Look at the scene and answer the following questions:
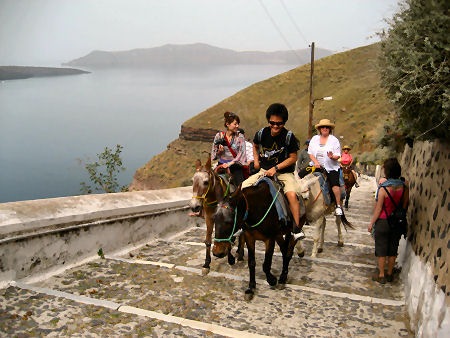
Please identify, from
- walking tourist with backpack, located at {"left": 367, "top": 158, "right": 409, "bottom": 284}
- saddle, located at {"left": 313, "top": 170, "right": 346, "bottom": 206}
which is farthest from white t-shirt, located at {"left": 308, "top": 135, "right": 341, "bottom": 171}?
walking tourist with backpack, located at {"left": 367, "top": 158, "right": 409, "bottom": 284}

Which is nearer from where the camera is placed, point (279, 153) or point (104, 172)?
point (279, 153)

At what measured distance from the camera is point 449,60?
3.81 m

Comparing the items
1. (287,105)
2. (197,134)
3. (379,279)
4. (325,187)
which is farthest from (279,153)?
(197,134)

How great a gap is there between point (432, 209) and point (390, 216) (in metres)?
1.02

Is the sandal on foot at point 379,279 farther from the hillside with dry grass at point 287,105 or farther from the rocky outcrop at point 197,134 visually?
the rocky outcrop at point 197,134

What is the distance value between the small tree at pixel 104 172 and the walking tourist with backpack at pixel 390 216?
2626 centimetres

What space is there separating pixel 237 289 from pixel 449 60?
12.8 feet

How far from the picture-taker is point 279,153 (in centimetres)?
612

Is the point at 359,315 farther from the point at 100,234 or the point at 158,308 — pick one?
the point at 100,234

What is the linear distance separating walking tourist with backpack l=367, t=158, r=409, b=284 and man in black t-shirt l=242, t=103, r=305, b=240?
1.19m

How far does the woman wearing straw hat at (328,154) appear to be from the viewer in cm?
808

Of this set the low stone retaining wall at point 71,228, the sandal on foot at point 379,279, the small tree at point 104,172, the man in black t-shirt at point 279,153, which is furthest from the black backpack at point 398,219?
the small tree at point 104,172

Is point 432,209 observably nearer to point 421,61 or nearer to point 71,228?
point 421,61

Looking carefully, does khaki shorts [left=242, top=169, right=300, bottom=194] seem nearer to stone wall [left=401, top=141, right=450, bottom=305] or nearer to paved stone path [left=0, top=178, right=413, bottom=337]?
paved stone path [left=0, top=178, right=413, bottom=337]
